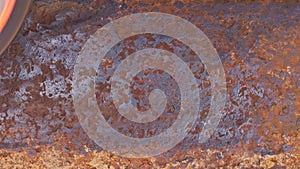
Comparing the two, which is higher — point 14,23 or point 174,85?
point 14,23

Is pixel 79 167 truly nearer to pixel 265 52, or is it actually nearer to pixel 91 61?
pixel 91 61

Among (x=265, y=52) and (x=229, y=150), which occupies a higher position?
(x=265, y=52)

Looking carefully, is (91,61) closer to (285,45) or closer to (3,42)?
(3,42)

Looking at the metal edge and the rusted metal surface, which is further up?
the metal edge

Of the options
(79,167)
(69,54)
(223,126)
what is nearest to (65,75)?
(69,54)

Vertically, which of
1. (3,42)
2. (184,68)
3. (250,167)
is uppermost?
(3,42)

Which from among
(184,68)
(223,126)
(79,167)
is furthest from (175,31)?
(79,167)

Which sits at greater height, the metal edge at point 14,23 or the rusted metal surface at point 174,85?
the metal edge at point 14,23
